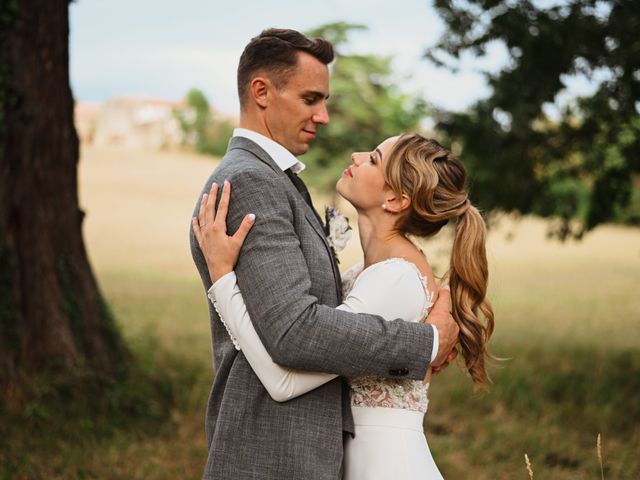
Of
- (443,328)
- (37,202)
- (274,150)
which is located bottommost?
(37,202)

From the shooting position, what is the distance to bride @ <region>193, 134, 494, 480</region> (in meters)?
2.51

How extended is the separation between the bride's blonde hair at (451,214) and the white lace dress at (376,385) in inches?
6.9

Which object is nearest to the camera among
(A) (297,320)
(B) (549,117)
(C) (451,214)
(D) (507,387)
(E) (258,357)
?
(A) (297,320)

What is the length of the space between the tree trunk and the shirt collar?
408 cm

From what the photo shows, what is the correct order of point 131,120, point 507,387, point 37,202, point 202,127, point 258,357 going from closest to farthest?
point 258,357, point 37,202, point 507,387, point 202,127, point 131,120

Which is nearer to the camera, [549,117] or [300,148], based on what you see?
[300,148]

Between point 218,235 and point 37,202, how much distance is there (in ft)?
14.5

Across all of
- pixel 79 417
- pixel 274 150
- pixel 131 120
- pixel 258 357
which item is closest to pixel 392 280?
pixel 258 357

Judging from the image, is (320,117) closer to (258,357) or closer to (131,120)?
(258,357)

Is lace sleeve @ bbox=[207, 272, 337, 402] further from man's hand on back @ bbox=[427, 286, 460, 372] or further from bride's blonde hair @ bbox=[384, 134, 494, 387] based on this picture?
bride's blonde hair @ bbox=[384, 134, 494, 387]

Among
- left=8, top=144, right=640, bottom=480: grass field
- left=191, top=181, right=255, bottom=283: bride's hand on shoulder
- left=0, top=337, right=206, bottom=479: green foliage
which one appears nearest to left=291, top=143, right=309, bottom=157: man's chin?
left=191, top=181, right=255, bottom=283: bride's hand on shoulder

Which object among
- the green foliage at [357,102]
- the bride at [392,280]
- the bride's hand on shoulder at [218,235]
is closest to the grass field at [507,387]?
the bride at [392,280]

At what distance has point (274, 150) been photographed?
2818mm

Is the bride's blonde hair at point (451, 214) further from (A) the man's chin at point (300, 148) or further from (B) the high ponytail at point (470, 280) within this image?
(A) the man's chin at point (300, 148)
